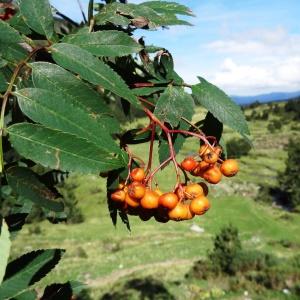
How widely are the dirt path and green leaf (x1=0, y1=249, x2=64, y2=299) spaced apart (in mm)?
13739

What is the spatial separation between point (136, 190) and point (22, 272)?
41cm

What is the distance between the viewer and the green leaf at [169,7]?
1993mm

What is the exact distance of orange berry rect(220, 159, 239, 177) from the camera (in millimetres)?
1565

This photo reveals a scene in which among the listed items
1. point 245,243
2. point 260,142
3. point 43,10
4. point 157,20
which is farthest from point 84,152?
point 260,142

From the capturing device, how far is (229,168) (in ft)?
5.16

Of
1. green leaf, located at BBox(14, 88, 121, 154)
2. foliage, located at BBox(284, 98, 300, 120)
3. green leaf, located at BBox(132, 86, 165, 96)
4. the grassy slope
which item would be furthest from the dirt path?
foliage, located at BBox(284, 98, 300, 120)

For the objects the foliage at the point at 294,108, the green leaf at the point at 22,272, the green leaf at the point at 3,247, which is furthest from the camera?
the foliage at the point at 294,108

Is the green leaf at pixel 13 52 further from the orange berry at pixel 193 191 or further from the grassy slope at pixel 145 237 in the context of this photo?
the grassy slope at pixel 145 237

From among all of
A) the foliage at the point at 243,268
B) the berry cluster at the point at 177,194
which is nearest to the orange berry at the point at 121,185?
the berry cluster at the point at 177,194

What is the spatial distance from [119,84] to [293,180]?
2901 cm

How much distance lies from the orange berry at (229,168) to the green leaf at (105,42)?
483mm

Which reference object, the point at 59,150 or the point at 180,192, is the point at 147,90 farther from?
the point at 59,150

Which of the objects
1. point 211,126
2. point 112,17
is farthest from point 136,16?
point 211,126

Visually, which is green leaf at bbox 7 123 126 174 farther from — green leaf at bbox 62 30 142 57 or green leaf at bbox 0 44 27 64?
green leaf at bbox 62 30 142 57
